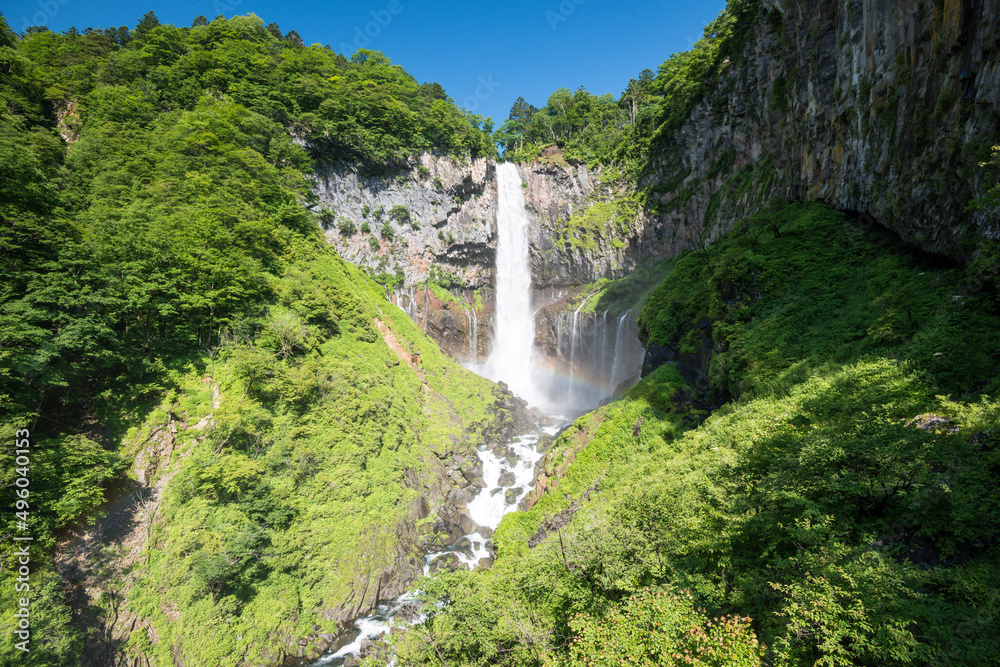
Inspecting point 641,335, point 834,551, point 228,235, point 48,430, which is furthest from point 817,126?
point 48,430

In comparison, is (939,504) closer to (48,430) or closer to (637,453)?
(637,453)

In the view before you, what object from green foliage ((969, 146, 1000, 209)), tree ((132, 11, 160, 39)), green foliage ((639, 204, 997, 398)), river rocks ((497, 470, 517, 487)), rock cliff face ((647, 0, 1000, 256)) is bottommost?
river rocks ((497, 470, 517, 487))

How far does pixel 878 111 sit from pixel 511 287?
131 feet

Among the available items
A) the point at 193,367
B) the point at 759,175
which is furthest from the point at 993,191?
the point at 193,367

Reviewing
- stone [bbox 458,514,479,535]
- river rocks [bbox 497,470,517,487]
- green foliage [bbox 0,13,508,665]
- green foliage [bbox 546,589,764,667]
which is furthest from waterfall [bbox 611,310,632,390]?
green foliage [bbox 546,589,764,667]

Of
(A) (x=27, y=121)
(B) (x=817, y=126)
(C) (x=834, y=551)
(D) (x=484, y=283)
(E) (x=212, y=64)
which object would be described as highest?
(E) (x=212, y=64)

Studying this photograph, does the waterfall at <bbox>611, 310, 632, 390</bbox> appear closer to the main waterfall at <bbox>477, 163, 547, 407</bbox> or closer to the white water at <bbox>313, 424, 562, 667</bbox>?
the white water at <bbox>313, 424, 562, 667</bbox>

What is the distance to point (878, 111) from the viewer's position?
11.5 m

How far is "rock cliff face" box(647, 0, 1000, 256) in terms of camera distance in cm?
838

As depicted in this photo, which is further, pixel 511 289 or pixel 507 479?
pixel 511 289

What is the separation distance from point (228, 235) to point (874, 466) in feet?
89.9

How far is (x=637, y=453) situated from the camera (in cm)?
1515

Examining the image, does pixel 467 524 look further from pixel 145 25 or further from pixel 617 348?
pixel 145 25

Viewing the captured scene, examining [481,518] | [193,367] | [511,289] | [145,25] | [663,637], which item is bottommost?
[481,518]
